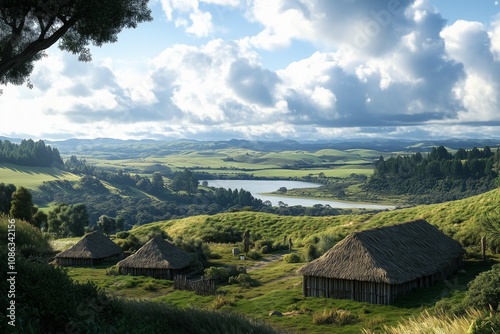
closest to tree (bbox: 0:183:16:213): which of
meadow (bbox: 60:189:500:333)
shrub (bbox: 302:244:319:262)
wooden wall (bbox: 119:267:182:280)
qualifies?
meadow (bbox: 60:189:500:333)

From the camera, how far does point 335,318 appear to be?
23266 mm

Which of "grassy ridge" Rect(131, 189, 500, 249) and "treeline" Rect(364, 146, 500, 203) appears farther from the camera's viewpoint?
"treeline" Rect(364, 146, 500, 203)

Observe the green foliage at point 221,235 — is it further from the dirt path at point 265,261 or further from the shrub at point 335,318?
the shrub at point 335,318

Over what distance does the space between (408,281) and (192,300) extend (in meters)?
13.4

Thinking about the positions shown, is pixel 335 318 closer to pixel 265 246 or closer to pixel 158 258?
pixel 158 258

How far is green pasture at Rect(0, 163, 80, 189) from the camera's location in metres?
161

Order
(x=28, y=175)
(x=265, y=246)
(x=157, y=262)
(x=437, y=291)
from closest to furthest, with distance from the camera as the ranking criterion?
(x=437, y=291) < (x=157, y=262) < (x=265, y=246) < (x=28, y=175)

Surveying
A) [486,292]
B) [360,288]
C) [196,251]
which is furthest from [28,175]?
[486,292]

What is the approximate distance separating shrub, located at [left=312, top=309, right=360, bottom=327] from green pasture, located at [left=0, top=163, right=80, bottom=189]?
153 metres

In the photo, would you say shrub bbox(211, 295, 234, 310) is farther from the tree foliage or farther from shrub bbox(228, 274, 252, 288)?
the tree foliage

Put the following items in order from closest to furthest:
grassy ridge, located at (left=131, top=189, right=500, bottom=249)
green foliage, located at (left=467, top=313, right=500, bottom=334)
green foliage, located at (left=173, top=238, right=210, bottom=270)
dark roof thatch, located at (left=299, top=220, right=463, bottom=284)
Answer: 1. green foliage, located at (left=467, top=313, right=500, bottom=334)
2. dark roof thatch, located at (left=299, top=220, right=463, bottom=284)
3. green foliage, located at (left=173, top=238, right=210, bottom=270)
4. grassy ridge, located at (left=131, top=189, right=500, bottom=249)

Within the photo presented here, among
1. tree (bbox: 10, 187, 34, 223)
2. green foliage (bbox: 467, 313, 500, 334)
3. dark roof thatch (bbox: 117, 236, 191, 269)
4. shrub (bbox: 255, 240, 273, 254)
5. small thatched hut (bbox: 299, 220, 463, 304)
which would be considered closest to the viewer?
green foliage (bbox: 467, 313, 500, 334)

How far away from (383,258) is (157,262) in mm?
19175

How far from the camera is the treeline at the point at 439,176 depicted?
516ft
